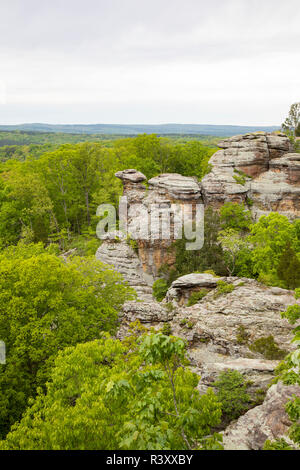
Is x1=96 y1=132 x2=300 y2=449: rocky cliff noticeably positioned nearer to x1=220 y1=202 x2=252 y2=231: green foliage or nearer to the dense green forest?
the dense green forest

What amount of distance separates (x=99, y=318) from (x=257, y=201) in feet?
110

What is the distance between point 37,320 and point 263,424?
11.8m

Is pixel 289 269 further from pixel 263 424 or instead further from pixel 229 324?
pixel 263 424

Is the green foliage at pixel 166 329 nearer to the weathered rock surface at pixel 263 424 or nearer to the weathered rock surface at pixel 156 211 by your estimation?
the weathered rock surface at pixel 263 424

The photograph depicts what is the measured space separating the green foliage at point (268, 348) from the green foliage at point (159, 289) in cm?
1520

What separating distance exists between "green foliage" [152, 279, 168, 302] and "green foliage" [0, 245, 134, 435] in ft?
34.6

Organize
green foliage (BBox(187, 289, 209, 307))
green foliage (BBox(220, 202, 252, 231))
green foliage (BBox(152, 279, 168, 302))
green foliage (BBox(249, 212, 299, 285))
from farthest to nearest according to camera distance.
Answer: green foliage (BBox(220, 202, 252, 231)) → green foliage (BBox(152, 279, 168, 302)) → green foliage (BBox(249, 212, 299, 285)) → green foliage (BBox(187, 289, 209, 307))

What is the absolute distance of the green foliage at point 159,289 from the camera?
3112cm

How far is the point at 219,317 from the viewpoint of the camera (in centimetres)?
1847

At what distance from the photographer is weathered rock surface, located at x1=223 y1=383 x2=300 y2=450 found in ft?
31.2

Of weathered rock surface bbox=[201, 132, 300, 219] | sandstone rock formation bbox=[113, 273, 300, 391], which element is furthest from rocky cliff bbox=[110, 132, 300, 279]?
sandstone rock formation bbox=[113, 273, 300, 391]

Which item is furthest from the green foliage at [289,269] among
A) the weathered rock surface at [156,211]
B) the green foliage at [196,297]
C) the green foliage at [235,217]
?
the green foliage at [235,217]
